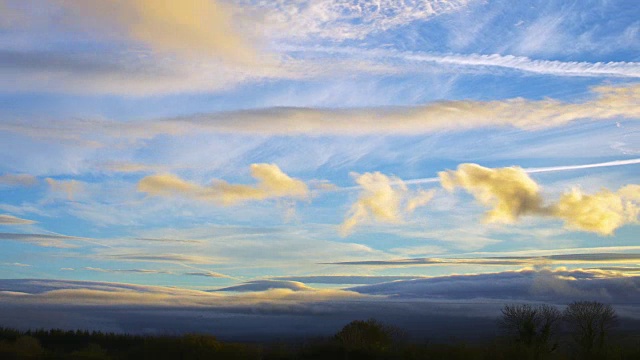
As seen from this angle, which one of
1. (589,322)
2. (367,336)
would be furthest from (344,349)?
(589,322)

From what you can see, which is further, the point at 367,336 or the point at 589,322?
the point at 589,322

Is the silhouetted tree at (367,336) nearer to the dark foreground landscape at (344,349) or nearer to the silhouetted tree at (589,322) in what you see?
the dark foreground landscape at (344,349)

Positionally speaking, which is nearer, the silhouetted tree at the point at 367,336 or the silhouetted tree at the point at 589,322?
the silhouetted tree at the point at 367,336

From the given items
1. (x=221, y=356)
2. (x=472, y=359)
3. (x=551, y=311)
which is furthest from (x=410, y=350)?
(x=551, y=311)

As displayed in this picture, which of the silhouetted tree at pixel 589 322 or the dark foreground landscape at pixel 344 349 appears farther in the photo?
the silhouetted tree at pixel 589 322

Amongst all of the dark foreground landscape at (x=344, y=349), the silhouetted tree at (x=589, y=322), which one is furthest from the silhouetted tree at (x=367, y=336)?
the silhouetted tree at (x=589, y=322)

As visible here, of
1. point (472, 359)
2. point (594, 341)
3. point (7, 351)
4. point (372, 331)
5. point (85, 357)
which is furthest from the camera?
point (594, 341)

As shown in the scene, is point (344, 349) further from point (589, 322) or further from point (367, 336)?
point (589, 322)

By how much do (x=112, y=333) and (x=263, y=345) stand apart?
40.8 metres

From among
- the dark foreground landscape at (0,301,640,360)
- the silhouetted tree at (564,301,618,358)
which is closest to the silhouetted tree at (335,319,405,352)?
the dark foreground landscape at (0,301,640,360)

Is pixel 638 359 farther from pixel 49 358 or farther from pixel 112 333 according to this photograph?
pixel 112 333

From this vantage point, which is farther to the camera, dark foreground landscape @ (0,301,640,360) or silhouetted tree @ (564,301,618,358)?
silhouetted tree @ (564,301,618,358)

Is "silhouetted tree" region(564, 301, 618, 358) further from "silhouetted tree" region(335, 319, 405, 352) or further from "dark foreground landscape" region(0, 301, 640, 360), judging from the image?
"silhouetted tree" region(335, 319, 405, 352)

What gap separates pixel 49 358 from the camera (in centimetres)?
6544
